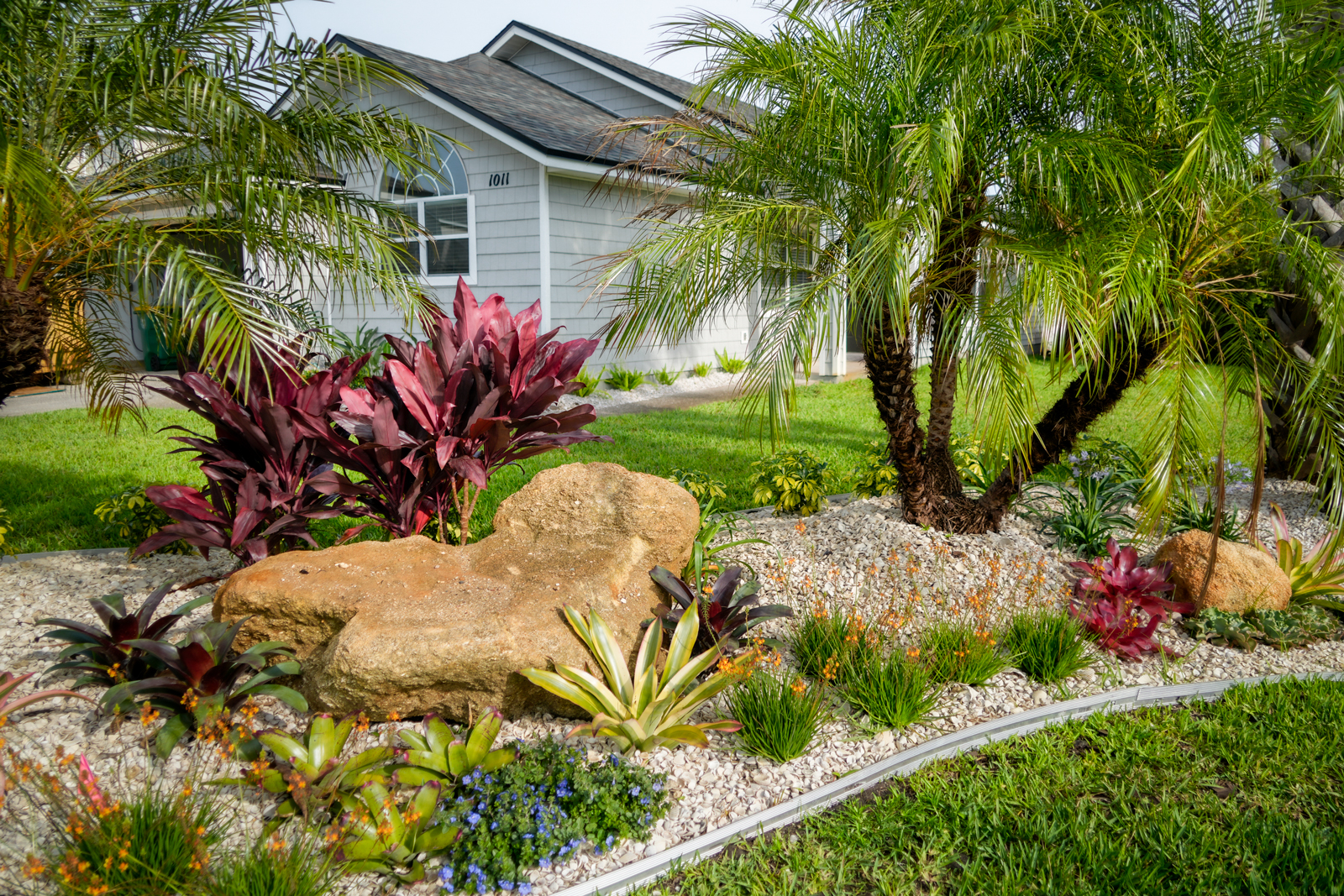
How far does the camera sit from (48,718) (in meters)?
3.32

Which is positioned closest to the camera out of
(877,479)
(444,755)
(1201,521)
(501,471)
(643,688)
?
(444,755)

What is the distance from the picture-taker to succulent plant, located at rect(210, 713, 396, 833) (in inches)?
104

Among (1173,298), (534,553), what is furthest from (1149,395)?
(534,553)

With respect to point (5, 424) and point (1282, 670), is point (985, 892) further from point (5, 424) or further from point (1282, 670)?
point (5, 424)

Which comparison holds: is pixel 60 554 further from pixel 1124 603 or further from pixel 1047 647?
pixel 1124 603

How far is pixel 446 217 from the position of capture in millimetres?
13227

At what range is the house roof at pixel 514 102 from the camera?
11812 millimetres

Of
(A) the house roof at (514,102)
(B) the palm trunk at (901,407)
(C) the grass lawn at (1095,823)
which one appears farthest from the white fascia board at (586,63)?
(C) the grass lawn at (1095,823)

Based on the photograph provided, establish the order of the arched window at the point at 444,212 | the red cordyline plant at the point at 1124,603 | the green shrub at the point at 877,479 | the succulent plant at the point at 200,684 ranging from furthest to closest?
the arched window at the point at 444,212, the green shrub at the point at 877,479, the red cordyline plant at the point at 1124,603, the succulent plant at the point at 200,684

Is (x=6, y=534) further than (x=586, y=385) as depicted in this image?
No

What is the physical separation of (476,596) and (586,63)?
14.6 meters

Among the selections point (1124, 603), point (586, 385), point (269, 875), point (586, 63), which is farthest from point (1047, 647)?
point (586, 63)

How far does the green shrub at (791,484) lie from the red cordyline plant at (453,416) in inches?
62.3

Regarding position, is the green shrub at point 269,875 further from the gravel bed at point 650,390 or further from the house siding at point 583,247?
the house siding at point 583,247
